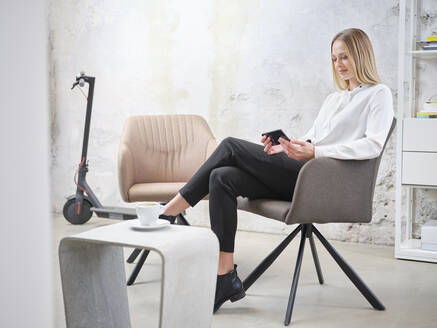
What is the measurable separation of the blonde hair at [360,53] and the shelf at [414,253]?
3.85 ft

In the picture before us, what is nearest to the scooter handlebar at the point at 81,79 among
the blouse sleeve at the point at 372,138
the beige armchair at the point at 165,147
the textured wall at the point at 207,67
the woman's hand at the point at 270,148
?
the textured wall at the point at 207,67

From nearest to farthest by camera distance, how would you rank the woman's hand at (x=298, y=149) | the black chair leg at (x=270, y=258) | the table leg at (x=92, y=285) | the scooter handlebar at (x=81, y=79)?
the table leg at (x=92, y=285) → the woman's hand at (x=298, y=149) → the black chair leg at (x=270, y=258) → the scooter handlebar at (x=81, y=79)

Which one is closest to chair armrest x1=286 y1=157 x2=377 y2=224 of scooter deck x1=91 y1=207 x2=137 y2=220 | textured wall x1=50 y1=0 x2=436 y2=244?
textured wall x1=50 y1=0 x2=436 y2=244

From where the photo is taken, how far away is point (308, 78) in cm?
369

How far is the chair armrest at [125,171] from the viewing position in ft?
9.39

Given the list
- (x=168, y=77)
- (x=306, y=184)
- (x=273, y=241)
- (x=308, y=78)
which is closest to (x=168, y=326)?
(x=306, y=184)

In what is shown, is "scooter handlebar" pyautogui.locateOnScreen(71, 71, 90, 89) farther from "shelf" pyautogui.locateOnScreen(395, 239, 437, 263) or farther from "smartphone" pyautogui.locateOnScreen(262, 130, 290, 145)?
"shelf" pyautogui.locateOnScreen(395, 239, 437, 263)

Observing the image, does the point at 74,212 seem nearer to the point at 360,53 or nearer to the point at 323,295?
the point at 323,295

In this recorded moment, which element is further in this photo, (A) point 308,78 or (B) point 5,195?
(A) point 308,78

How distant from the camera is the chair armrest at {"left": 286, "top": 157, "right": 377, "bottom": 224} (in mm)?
2074

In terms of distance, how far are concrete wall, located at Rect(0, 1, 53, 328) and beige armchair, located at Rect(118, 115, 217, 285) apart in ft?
6.58

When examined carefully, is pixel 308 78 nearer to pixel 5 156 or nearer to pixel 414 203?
pixel 414 203

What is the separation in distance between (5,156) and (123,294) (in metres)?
0.96

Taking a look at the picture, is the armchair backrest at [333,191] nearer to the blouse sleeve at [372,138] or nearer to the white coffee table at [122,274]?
the blouse sleeve at [372,138]
